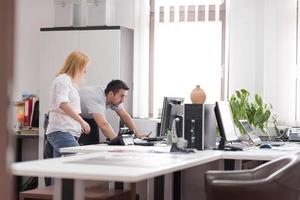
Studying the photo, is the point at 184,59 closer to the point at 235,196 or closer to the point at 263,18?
the point at 263,18

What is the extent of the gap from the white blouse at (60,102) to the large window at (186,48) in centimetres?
221

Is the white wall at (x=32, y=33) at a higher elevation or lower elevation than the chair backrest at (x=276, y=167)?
higher

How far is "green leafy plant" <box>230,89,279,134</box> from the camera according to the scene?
5180mm

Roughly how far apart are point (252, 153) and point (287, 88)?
2.38 meters

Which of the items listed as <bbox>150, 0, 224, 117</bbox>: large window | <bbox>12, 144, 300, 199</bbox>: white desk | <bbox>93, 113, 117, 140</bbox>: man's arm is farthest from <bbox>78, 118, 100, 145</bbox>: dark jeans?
<bbox>12, 144, 300, 199</bbox>: white desk

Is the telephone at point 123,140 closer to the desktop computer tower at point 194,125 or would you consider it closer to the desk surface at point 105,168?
the desktop computer tower at point 194,125

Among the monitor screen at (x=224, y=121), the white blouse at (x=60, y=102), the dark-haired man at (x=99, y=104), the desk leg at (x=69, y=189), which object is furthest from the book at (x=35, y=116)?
the desk leg at (x=69, y=189)

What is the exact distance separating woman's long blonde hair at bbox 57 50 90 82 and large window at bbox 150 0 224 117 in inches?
85.3

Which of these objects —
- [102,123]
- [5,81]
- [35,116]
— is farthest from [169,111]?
[5,81]

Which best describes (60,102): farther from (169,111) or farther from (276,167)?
(276,167)

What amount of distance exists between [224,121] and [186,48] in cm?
253

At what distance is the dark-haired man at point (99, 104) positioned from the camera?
4.39m

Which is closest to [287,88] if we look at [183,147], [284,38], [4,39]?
[284,38]

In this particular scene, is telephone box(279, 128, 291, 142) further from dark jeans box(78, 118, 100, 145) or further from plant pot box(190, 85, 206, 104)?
dark jeans box(78, 118, 100, 145)
